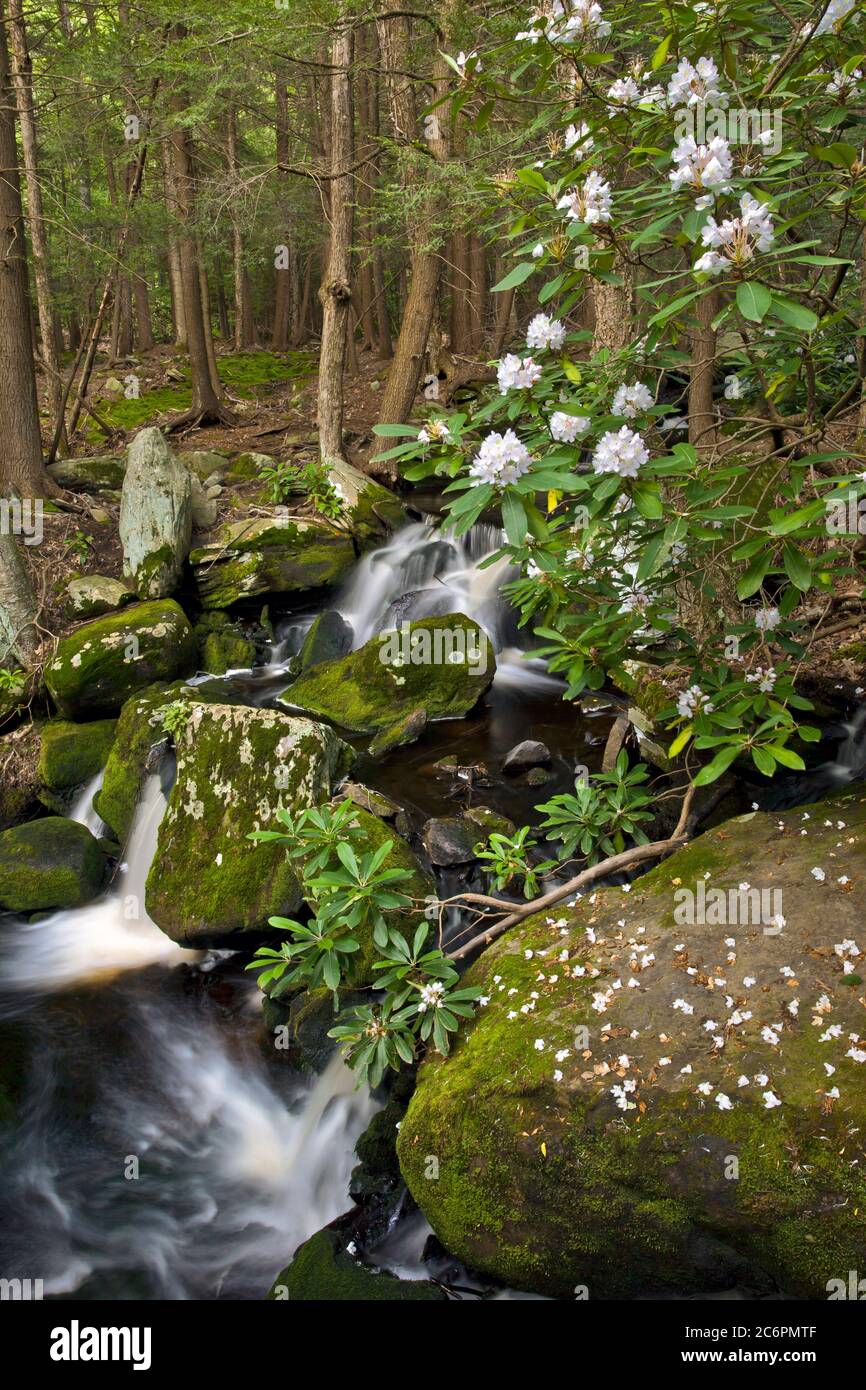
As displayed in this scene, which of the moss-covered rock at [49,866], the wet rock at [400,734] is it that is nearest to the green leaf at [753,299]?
the wet rock at [400,734]

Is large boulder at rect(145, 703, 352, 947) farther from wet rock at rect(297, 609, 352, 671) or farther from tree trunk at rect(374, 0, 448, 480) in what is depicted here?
tree trunk at rect(374, 0, 448, 480)

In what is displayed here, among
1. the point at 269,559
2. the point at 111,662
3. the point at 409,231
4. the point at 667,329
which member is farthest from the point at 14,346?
the point at 667,329

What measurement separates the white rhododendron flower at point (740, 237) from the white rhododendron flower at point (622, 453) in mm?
500

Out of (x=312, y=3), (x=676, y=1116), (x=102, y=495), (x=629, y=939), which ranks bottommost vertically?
(x=676, y=1116)

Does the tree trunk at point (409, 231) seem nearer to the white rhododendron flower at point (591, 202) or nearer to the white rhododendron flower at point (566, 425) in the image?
the white rhododendron flower at point (591, 202)

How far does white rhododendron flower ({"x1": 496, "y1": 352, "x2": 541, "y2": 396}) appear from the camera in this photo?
302cm

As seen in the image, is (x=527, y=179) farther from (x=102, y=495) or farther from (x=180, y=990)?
(x=102, y=495)

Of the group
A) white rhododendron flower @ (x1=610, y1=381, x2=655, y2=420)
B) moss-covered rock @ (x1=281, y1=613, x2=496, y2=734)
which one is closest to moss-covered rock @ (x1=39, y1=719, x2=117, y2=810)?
moss-covered rock @ (x1=281, y1=613, x2=496, y2=734)

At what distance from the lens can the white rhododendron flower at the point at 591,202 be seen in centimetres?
299

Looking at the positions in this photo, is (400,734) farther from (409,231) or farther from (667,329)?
(409,231)

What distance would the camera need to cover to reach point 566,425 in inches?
117

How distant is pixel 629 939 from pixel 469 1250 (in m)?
1.43

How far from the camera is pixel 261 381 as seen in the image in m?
20.9
